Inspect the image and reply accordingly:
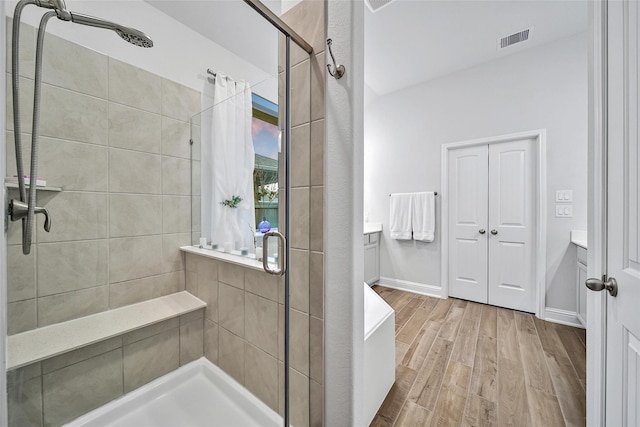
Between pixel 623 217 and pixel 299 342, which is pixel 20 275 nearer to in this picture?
A: pixel 299 342

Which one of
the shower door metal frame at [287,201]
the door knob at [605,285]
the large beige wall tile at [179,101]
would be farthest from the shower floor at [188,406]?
the large beige wall tile at [179,101]

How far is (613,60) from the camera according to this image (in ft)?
2.74

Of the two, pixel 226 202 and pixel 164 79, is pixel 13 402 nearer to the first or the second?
pixel 226 202

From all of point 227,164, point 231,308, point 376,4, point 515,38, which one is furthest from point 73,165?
point 515,38

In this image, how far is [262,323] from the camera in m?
1.13

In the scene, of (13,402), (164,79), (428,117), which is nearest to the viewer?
(13,402)

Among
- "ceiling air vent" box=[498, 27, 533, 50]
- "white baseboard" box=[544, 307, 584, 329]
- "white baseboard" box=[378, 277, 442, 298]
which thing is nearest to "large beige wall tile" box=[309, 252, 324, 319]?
"white baseboard" box=[378, 277, 442, 298]

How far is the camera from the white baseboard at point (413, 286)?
321 centimetres

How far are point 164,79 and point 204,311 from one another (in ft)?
4.63

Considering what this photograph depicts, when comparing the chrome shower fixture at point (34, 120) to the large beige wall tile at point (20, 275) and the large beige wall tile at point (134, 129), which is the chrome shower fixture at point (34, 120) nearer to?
the large beige wall tile at point (20, 275)

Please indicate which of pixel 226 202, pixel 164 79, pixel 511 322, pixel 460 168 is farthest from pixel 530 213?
pixel 164 79

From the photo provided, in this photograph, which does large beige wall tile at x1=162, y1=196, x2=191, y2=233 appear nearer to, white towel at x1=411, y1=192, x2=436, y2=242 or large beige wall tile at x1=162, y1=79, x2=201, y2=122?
large beige wall tile at x1=162, y1=79, x2=201, y2=122

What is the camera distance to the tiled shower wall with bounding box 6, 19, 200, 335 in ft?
2.96

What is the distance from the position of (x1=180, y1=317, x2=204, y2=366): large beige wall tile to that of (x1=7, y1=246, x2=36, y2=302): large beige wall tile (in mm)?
701
